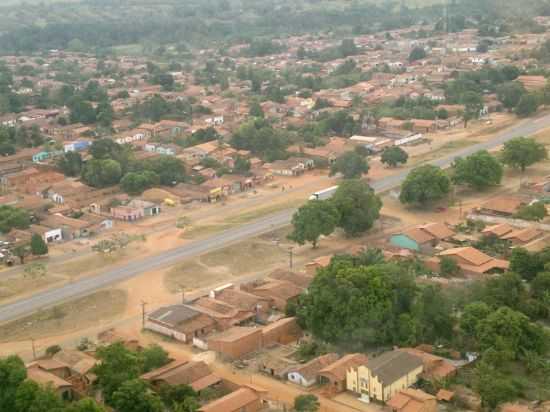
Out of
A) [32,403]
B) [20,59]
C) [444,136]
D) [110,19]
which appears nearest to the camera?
[32,403]

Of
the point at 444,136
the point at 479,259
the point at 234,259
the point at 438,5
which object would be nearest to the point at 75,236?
the point at 234,259

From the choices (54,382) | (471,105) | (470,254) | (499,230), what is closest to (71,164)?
(499,230)

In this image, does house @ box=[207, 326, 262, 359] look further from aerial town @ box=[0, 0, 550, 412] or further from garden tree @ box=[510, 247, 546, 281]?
garden tree @ box=[510, 247, 546, 281]

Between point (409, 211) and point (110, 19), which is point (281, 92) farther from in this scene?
point (110, 19)

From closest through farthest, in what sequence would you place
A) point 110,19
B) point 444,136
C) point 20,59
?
1. point 444,136
2. point 20,59
3. point 110,19

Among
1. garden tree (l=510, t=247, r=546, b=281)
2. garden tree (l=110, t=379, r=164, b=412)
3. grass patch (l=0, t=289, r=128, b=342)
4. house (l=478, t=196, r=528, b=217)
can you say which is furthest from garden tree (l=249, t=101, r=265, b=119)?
garden tree (l=110, t=379, r=164, b=412)

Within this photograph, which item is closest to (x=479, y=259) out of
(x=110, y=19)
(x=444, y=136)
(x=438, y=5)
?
(x=444, y=136)

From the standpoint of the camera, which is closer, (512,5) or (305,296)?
(305,296)
